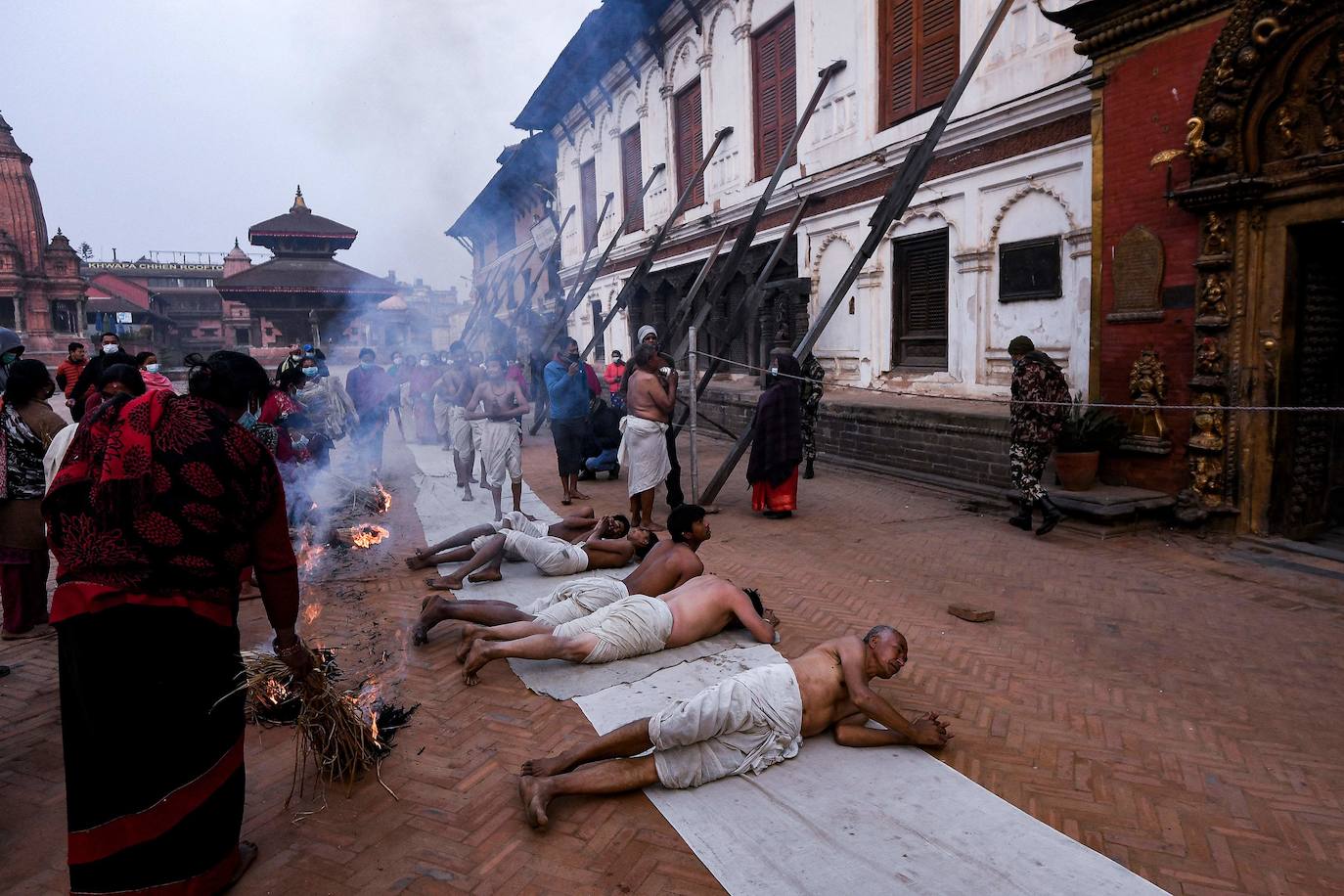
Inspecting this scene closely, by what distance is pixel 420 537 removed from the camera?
8.03 m

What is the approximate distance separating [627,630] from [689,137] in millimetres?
15447

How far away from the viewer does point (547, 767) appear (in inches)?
132

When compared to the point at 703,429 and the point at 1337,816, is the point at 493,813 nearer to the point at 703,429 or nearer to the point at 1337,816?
the point at 1337,816

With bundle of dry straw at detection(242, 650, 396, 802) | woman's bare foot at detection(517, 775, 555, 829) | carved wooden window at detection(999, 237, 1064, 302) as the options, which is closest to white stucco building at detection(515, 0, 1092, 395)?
carved wooden window at detection(999, 237, 1064, 302)

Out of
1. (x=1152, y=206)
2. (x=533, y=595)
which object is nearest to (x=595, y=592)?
(x=533, y=595)

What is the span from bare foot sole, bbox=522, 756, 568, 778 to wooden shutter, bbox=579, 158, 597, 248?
21345 millimetres

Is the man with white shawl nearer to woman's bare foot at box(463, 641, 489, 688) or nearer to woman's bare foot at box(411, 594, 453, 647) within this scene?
woman's bare foot at box(411, 594, 453, 647)

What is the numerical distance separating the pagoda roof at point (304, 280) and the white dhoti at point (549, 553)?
27.7m

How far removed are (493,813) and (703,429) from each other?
13.5 metres

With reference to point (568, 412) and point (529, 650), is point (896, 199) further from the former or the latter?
point (529, 650)

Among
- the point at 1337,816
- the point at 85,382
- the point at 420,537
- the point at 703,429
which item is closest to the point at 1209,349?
the point at 1337,816

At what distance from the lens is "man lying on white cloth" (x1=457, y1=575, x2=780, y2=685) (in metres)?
4.41

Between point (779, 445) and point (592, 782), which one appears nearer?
point (592, 782)

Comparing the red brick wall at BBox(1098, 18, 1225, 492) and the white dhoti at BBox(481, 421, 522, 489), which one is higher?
the red brick wall at BBox(1098, 18, 1225, 492)
